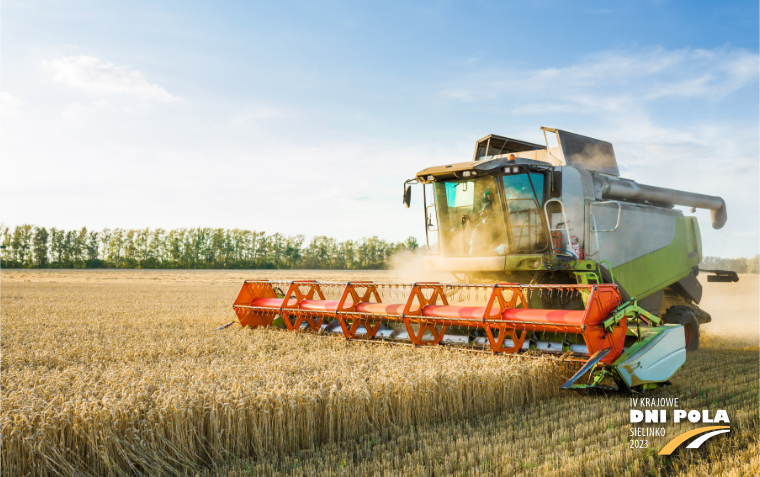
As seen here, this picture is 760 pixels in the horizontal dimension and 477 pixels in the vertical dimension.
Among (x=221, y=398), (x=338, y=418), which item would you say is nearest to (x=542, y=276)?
→ (x=338, y=418)

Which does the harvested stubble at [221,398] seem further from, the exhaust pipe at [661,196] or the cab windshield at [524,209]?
the exhaust pipe at [661,196]

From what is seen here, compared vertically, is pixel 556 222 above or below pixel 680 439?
above

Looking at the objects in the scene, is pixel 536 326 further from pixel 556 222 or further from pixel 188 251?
pixel 188 251

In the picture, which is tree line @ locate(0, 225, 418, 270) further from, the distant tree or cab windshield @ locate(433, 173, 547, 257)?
cab windshield @ locate(433, 173, 547, 257)

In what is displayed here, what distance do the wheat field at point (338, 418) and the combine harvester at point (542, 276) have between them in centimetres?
41

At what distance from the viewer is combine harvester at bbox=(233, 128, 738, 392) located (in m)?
4.51

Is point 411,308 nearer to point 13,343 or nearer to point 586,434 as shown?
point 586,434

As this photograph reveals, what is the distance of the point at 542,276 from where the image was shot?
19.4 ft

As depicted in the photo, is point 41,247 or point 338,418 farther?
point 41,247

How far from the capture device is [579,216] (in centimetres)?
Answer: 591

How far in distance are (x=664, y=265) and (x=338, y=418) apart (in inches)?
224

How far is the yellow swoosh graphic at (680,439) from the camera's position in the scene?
9.57 feet

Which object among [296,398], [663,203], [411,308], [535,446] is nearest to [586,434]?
[535,446]

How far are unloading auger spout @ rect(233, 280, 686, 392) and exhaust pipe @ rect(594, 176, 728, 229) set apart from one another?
5.56ft
